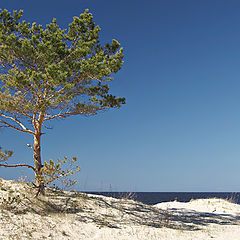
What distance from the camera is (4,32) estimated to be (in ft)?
39.8

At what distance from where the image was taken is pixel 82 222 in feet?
35.2

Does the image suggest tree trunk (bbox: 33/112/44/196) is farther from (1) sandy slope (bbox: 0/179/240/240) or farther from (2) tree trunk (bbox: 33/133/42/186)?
(1) sandy slope (bbox: 0/179/240/240)

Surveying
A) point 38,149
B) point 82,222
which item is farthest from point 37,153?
point 82,222

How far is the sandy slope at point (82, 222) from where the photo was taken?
9.28 meters

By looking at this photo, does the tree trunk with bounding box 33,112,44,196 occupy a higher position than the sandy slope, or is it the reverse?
the tree trunk with bounding box 33,112,44,196

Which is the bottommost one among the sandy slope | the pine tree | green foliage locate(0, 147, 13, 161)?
the sandy slope

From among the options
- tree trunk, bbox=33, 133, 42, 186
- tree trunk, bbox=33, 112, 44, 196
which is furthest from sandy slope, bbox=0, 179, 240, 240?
tree trunk, bbox=33, 133, 42, 186

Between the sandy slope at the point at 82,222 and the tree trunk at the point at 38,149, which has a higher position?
the tree trunk at the point at 38,149

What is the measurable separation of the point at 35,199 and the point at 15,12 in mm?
9106

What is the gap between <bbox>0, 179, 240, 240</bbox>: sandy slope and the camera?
9281mm

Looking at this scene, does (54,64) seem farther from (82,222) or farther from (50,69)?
(82,222)

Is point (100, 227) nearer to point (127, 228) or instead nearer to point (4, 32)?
point (127, 228)

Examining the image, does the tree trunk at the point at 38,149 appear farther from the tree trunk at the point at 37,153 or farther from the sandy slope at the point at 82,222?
the sandy slope at the point at 82,222

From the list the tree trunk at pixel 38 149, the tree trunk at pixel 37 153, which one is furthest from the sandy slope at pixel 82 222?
the tree trunk at pixel 37 153
